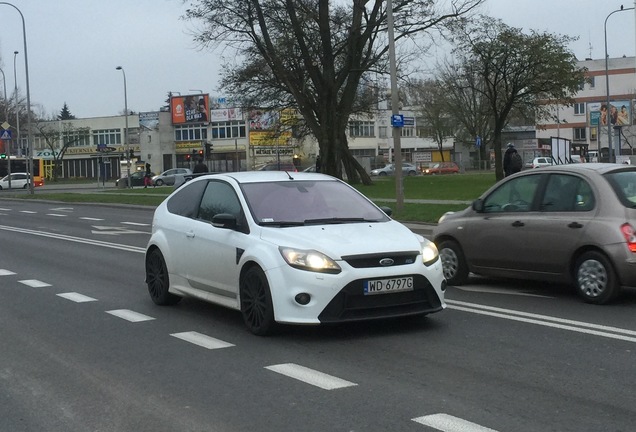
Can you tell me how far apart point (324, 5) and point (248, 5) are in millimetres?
3366

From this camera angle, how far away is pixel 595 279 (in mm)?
9102

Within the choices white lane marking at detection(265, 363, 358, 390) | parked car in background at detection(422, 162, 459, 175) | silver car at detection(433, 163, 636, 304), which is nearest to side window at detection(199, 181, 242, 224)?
A: white lane marking at detection(265, 363, 358, 390)

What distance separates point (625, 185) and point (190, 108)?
3746 inches

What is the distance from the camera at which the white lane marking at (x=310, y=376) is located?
608cm

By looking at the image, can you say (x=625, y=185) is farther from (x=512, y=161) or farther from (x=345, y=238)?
(x=512, y=161)

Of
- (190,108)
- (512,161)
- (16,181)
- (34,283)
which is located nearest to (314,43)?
(512,161)

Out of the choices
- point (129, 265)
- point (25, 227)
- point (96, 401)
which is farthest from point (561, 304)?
point (25, 227)

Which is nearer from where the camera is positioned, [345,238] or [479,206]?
[345,238]

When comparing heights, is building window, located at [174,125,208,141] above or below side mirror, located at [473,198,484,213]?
above

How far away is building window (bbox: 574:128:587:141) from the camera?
101m

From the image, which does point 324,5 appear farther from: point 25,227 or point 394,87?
point 25,227

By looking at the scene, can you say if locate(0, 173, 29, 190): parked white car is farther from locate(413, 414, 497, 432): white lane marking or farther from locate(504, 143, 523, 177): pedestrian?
locate(413, 414, 497, 432): white lane marking

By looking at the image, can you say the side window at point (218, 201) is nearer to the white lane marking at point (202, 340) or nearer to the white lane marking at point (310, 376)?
the white lane marking at point (202, 340)

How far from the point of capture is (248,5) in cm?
3581
